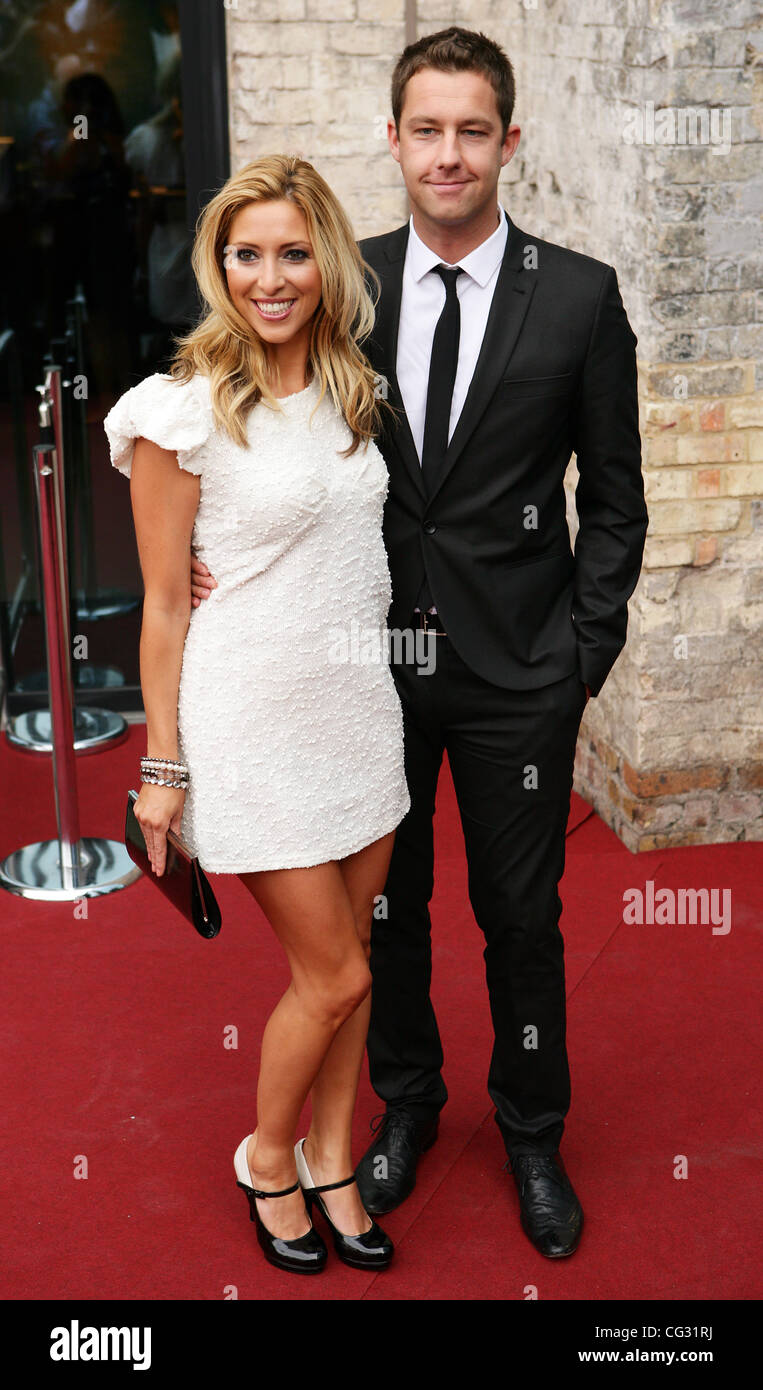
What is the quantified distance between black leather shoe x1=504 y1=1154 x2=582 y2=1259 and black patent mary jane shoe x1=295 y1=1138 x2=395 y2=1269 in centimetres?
27

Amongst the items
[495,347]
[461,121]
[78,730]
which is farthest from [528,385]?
[78,730]

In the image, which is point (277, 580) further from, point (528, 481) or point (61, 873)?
point (61, 873)

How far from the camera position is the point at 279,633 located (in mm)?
2488

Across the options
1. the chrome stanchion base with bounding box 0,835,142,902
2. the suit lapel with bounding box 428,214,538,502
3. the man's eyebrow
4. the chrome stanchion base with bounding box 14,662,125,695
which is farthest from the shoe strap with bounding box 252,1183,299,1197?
the chrome stanchion base with bounding box 14,662,125,695

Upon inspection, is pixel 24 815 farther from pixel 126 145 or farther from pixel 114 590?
pixel 126 145

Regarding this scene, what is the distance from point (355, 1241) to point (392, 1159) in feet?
0.84

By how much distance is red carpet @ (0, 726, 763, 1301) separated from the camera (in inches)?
111

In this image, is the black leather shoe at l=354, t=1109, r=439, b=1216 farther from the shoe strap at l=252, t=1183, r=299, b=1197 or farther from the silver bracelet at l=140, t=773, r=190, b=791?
the silver bracelet at l=140, t=773, r=190, b=791

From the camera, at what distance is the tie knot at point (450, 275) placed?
8.79 ft

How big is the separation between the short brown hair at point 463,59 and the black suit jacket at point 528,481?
25 cm

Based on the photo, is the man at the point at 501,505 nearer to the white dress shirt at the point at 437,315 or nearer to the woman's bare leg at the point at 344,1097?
the white dress shirt at the point at 437,315

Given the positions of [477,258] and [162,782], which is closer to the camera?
[162,782]

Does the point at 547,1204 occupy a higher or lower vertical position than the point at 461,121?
lower

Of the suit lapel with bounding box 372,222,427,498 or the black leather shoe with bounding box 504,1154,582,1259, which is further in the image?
the black leather shoe with bounding box 504,1154,582,1259
